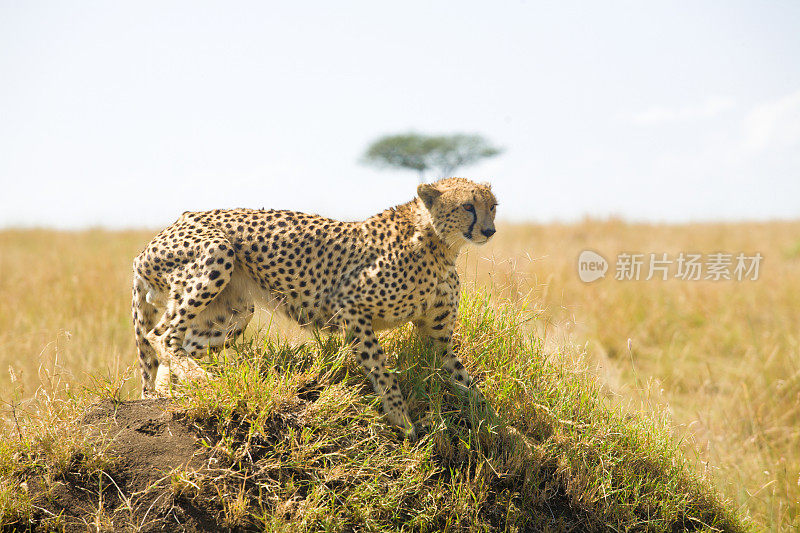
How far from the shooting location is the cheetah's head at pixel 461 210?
3.32 meters

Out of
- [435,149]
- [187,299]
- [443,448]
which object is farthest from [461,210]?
[435,149]

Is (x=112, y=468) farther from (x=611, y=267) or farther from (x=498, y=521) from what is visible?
(x=611, y=267)

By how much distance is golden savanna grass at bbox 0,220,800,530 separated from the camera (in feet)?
14.5

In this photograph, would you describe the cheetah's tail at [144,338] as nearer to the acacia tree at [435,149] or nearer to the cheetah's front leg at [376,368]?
the cheetah's front leg at [376,368]

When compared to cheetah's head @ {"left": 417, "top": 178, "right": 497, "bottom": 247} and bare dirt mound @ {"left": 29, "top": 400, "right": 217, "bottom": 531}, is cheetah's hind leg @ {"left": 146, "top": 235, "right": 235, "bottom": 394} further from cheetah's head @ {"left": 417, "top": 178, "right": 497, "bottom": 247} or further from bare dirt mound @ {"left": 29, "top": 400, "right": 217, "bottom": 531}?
cheetah's head @ {"left": 417, "top": 178, "right": 497, "bottom": 247}

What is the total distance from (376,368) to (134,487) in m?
1.25

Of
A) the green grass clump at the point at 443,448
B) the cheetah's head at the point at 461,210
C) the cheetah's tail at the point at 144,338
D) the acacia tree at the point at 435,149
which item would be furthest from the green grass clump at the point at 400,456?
the acacia tree at the point at 435,149

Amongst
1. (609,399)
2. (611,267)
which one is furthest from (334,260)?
(611,267)

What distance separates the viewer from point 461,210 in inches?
131

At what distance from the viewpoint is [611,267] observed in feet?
31.0

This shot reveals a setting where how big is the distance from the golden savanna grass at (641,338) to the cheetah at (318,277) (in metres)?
0.50

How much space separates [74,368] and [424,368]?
3.18 meters

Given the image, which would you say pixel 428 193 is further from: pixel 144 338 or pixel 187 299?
pixel 144 338

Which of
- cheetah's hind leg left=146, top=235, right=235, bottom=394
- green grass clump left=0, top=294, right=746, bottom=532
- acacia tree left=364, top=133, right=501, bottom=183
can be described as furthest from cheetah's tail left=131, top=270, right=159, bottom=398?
acacia tree left=364, top=133, right=501, bottom=183
